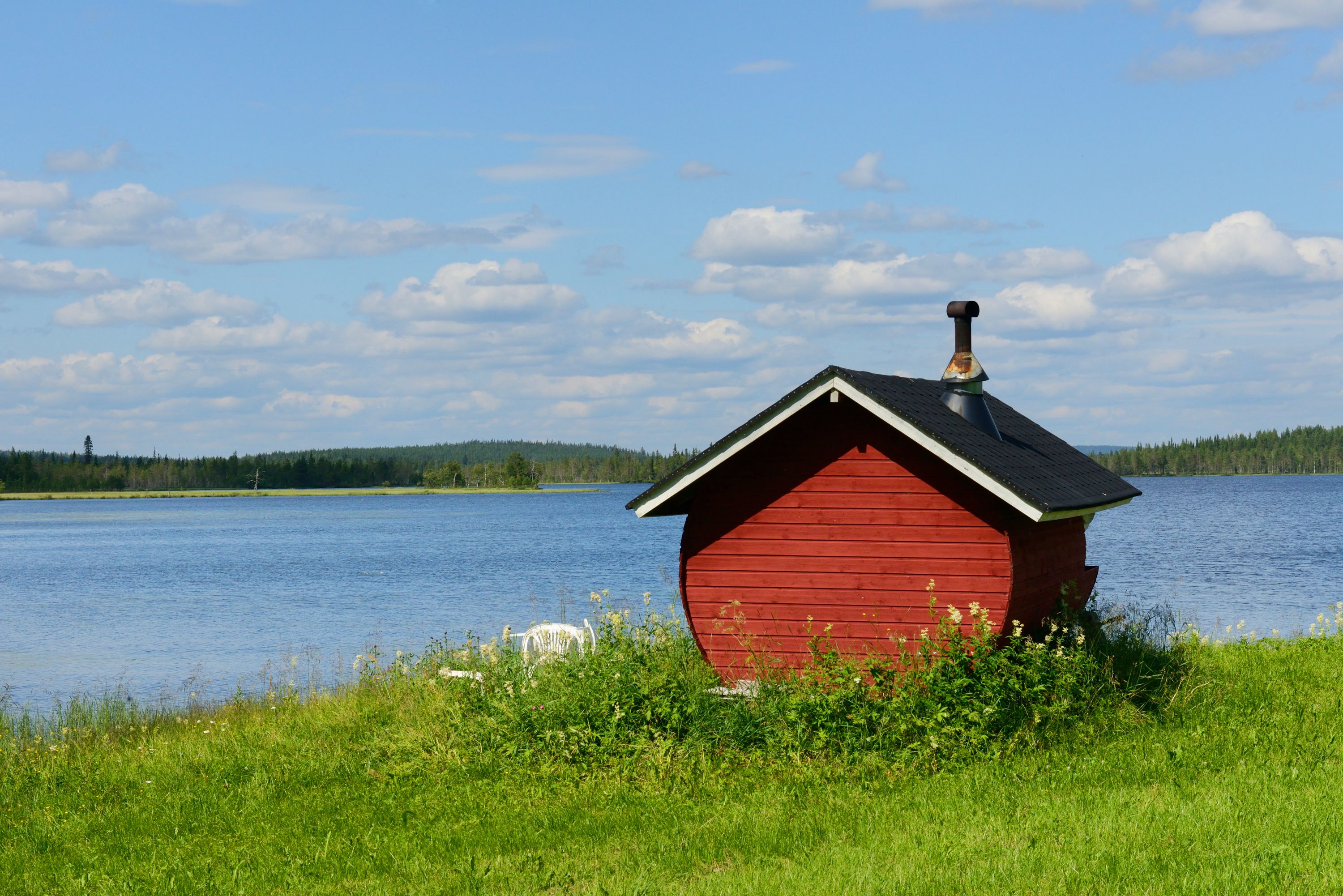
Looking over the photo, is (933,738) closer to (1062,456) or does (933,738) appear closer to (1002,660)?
(1002,660)

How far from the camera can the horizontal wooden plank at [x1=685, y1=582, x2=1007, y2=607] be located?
12.6m

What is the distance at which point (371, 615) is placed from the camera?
3719cm

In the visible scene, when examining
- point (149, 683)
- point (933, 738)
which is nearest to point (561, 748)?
point (933, 738)

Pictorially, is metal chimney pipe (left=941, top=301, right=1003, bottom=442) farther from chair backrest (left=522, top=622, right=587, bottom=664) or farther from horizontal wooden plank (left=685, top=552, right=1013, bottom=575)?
chair backrest (left=522, top=622, right=587, bottom=664)

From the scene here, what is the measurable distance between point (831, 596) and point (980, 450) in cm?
237

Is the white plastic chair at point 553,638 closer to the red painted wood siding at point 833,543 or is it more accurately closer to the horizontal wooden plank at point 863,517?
the red painted wood siding at point 833,543

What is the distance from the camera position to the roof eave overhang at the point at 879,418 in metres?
12.1

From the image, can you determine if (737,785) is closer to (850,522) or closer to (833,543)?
(833,543)

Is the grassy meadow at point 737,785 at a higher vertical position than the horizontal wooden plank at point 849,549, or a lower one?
lower

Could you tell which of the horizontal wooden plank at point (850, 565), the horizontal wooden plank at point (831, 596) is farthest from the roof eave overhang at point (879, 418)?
the horizontal wooden plank at point (831, 596)

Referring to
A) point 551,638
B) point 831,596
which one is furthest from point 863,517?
point 551,638

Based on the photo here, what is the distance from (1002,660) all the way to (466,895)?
6159 mm

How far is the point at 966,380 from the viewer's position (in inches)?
596

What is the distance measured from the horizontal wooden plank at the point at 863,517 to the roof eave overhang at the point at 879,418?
1.63 ft
